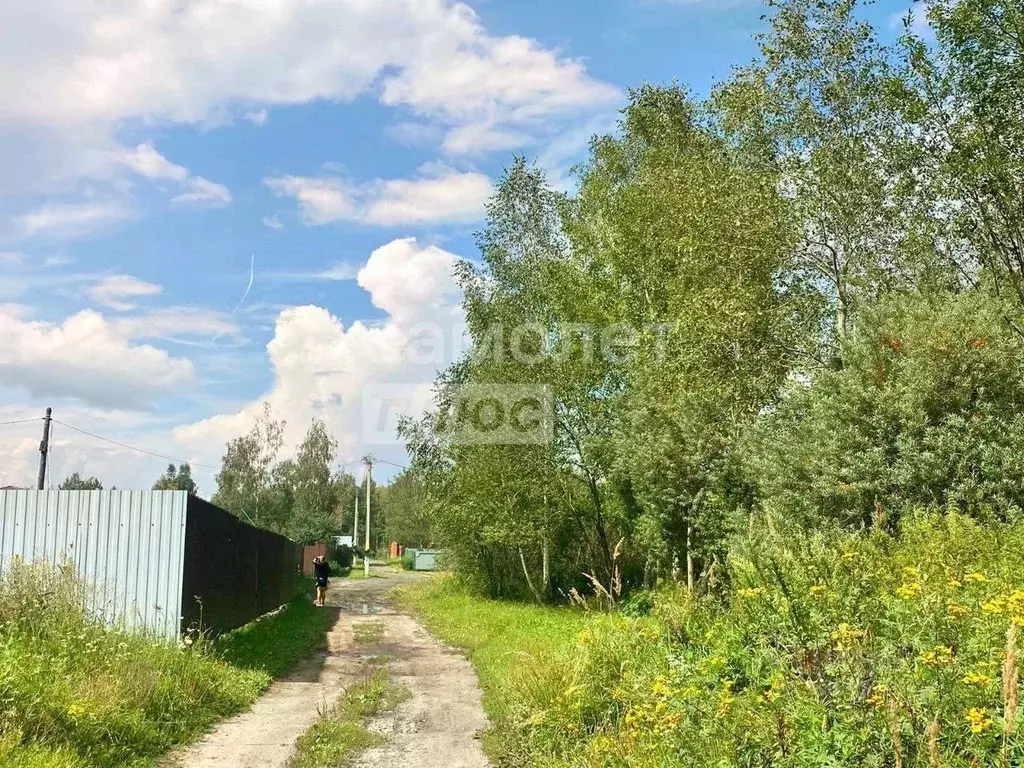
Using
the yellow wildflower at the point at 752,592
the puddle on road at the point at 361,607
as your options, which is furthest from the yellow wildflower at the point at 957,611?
the puddle on road at the point at 361,607

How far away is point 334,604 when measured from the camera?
88.9ft

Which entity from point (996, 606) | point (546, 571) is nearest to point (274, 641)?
Result: point (996, 606)

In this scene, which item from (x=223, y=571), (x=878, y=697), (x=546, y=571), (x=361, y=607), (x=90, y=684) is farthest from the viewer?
(x=546, y=571)

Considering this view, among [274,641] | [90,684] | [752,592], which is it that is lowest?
[274,641]

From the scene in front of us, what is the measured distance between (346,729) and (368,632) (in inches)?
401

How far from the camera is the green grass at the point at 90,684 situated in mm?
6438

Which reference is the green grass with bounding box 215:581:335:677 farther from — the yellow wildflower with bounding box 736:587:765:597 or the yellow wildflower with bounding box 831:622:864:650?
the yellow wildflower with bounding box 831:622:864:650

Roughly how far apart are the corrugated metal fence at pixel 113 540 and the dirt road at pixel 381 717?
2.09m

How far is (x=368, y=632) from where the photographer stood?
18.0m

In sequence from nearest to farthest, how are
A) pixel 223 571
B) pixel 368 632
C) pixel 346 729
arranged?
pixel 346 729
pixel 223 571
pixel 368 632

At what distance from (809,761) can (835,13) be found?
17263 millimetres

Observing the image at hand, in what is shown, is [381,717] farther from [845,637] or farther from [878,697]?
[878,697]

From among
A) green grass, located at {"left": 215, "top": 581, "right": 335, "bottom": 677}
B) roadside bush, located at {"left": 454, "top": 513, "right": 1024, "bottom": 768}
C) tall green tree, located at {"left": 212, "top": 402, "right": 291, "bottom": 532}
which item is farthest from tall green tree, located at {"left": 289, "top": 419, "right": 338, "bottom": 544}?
roadside bush, located at {"left": 454, "top": 513, "right": 1024, "bottom": 768}

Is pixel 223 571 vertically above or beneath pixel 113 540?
beneath
